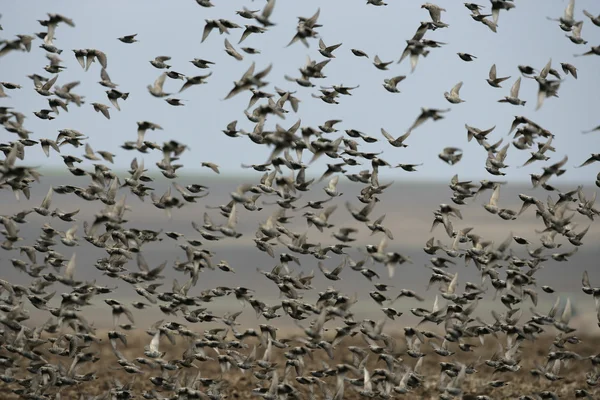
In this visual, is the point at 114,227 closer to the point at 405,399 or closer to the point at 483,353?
the point at 405,399

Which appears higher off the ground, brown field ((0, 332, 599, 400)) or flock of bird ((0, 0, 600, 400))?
flock of bird ((0, 0, 600, 400))

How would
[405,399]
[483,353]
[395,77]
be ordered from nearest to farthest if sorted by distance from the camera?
[395,77], [405,399], [483,353]

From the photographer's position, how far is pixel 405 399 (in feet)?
76.3

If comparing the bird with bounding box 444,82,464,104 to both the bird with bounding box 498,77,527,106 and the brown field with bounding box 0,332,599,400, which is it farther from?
the brown field with bounding box 0,332,599,400

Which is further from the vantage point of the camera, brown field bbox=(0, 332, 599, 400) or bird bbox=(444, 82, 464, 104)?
brown field bbox=(0, 332, 599, 400)

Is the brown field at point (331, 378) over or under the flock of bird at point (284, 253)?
under

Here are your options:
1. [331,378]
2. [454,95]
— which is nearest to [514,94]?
[454,95]

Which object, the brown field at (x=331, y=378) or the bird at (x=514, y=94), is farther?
the brown field at (x=331, y=378)

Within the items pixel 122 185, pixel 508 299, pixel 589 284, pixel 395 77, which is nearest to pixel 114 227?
pixel 122 185

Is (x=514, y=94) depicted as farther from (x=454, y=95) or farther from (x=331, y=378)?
(x=331, y=378)

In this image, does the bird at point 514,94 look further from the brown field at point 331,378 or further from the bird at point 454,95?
the brown field at point 331,378

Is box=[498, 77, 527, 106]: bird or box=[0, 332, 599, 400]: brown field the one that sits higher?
box=[498, 77, 527, 106]: bird

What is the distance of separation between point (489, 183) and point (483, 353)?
589 inches

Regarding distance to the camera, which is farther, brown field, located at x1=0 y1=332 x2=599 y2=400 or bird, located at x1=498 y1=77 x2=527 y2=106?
brown field, located at x1=0 y1=332 x2=599 y2=400
